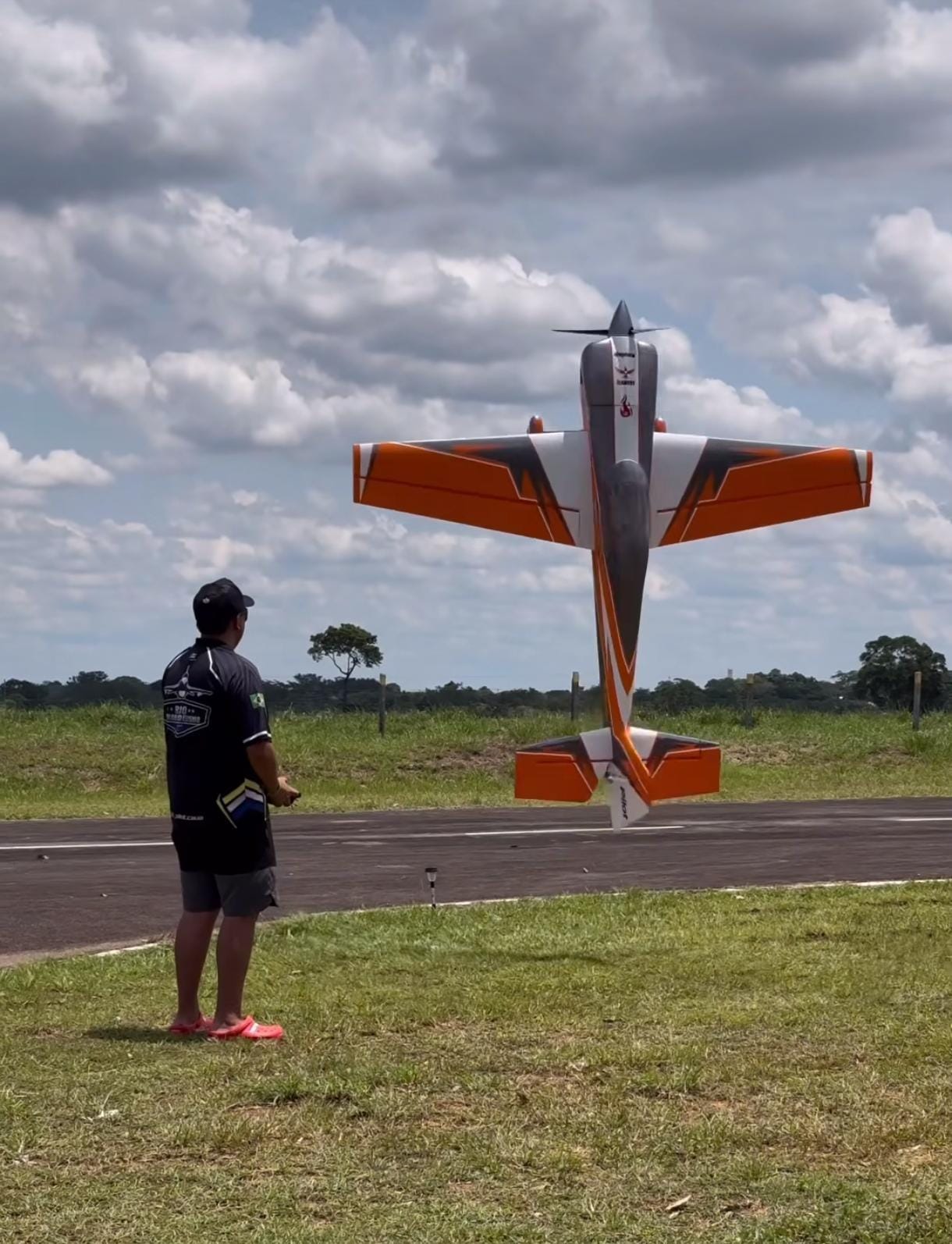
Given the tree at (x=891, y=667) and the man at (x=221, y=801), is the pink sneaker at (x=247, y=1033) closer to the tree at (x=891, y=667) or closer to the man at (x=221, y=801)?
the man at (x=221, y=801)

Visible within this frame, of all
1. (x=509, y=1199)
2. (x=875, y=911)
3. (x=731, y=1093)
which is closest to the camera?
(x=509, y=1199)

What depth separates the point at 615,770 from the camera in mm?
12633

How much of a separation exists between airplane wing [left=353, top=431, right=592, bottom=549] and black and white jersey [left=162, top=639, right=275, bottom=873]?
5.65m

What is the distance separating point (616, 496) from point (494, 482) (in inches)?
45.2

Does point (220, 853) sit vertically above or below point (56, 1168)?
above

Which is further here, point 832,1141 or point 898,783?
point 898,783

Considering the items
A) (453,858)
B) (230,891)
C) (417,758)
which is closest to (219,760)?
(230,891)

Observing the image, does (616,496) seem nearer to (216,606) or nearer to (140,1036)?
(216,606)

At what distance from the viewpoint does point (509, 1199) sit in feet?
15.8

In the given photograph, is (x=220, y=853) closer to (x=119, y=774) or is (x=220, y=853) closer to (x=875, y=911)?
(x=875, y=911)

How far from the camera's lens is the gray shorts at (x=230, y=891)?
295 inches

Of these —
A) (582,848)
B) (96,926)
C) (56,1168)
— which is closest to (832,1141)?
(56,1168)

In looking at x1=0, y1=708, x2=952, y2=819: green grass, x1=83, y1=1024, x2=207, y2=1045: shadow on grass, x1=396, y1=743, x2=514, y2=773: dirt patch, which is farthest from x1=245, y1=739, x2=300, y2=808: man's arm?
x1=396, y1=743, x2=514, y2=773: dirt patch

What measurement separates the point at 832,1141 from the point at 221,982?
3087 mm
